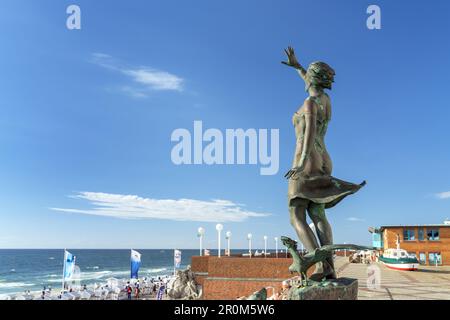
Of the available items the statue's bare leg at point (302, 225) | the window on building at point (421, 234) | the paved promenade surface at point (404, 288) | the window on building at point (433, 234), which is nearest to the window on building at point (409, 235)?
the window on building at point (421, 234)

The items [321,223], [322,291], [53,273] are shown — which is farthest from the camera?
[53,273]

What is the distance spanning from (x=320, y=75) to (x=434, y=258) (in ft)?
91.6

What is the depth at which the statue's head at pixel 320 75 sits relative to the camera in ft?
20.8

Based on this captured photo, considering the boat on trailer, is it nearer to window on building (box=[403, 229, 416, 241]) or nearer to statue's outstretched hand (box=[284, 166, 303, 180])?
window on building (box=[403, 229, 416, 241])

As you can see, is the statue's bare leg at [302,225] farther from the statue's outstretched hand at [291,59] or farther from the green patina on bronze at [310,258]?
the statue's outstretched hand at [291,59]

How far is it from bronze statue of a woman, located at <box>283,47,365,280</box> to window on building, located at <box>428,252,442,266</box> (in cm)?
2721

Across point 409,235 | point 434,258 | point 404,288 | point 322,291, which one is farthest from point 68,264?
point 434,258

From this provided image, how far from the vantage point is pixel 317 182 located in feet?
19.5

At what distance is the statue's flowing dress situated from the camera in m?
5.89

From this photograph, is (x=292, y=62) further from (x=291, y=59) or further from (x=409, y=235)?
(x=409, y=235)

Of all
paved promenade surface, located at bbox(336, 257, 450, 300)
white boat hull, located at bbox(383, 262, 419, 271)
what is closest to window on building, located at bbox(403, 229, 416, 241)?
white boat hull, located at bbox(383, 262, 419, 271)

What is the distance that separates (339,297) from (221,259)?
17.2 metres
